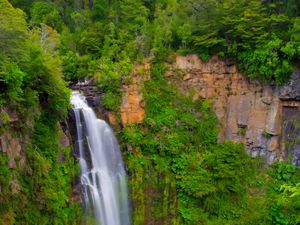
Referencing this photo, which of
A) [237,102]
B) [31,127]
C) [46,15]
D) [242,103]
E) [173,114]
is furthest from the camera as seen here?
[46,15]

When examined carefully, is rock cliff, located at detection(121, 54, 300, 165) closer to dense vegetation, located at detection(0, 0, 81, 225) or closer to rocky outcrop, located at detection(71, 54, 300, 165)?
rocky outcrop, located at detection(71, 54, 300, 165)

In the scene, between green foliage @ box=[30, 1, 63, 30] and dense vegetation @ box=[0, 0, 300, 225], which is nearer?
dense vegetation @ box=[0, 0, 300, 225]

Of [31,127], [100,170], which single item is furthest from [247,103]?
[31,127]

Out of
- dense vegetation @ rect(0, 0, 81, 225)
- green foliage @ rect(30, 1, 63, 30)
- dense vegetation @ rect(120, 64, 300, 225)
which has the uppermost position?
green foliage @ rect(30, 1, 63, 30)

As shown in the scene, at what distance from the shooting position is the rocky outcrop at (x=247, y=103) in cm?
1588

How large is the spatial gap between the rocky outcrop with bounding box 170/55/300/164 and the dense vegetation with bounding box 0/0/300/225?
23.8 inches

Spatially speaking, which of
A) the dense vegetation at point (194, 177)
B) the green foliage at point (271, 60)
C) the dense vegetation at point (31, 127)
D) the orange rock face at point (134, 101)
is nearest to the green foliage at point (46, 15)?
the orange rock face at point (134, 101)

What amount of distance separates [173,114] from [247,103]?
4313mm

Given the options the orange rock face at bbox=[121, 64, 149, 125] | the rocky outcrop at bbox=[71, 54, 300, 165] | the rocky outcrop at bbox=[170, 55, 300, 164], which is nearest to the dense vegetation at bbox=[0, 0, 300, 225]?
the orange rock face at bbox=[121, 64, 149, 125]

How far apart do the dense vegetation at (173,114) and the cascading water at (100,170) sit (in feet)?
2.10

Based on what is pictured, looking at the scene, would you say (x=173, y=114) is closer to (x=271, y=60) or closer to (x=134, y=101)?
(x=134, y=101)

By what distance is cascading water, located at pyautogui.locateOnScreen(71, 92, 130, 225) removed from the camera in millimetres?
12930

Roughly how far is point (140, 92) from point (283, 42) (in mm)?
7961

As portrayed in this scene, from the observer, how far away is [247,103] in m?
16.9
